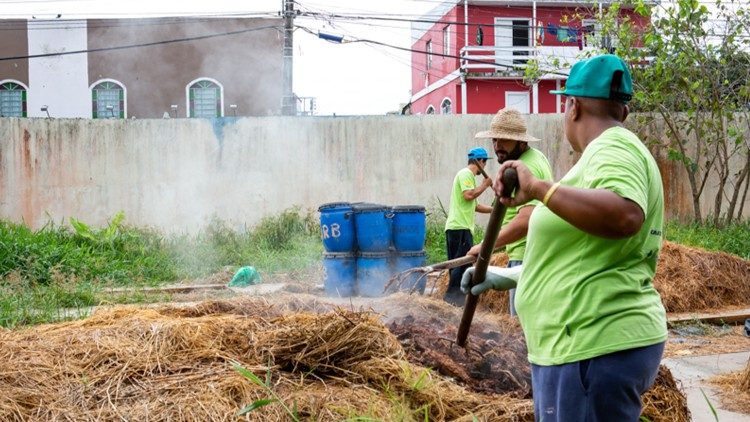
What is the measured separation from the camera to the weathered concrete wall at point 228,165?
14.4 meters

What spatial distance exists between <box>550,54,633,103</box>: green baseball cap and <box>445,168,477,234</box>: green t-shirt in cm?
634

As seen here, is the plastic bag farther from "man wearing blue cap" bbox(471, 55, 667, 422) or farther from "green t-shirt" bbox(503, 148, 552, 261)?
"man wearing blue cap" bbox(471, 55, 667, 422)

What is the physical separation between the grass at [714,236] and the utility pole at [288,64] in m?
10.2

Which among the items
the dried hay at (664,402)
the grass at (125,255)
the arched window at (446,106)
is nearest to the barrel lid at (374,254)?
the grass at (125,255)

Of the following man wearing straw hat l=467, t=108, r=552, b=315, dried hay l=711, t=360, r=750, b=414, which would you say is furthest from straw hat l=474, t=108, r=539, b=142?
dried hay l=711, t=360, r=750, b=414

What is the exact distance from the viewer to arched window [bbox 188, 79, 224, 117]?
1024 inches

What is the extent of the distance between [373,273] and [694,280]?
3.77m

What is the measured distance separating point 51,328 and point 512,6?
2640cm

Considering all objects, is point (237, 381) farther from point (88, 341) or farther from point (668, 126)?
point (668, 126)

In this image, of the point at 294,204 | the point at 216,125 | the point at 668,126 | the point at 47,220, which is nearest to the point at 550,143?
the point at 668,126

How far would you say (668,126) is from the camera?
14.8 metres

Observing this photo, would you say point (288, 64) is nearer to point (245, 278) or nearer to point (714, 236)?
point (245, 278)

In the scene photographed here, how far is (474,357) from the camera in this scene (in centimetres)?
469

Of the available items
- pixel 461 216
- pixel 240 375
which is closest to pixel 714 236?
pixel 461 216
